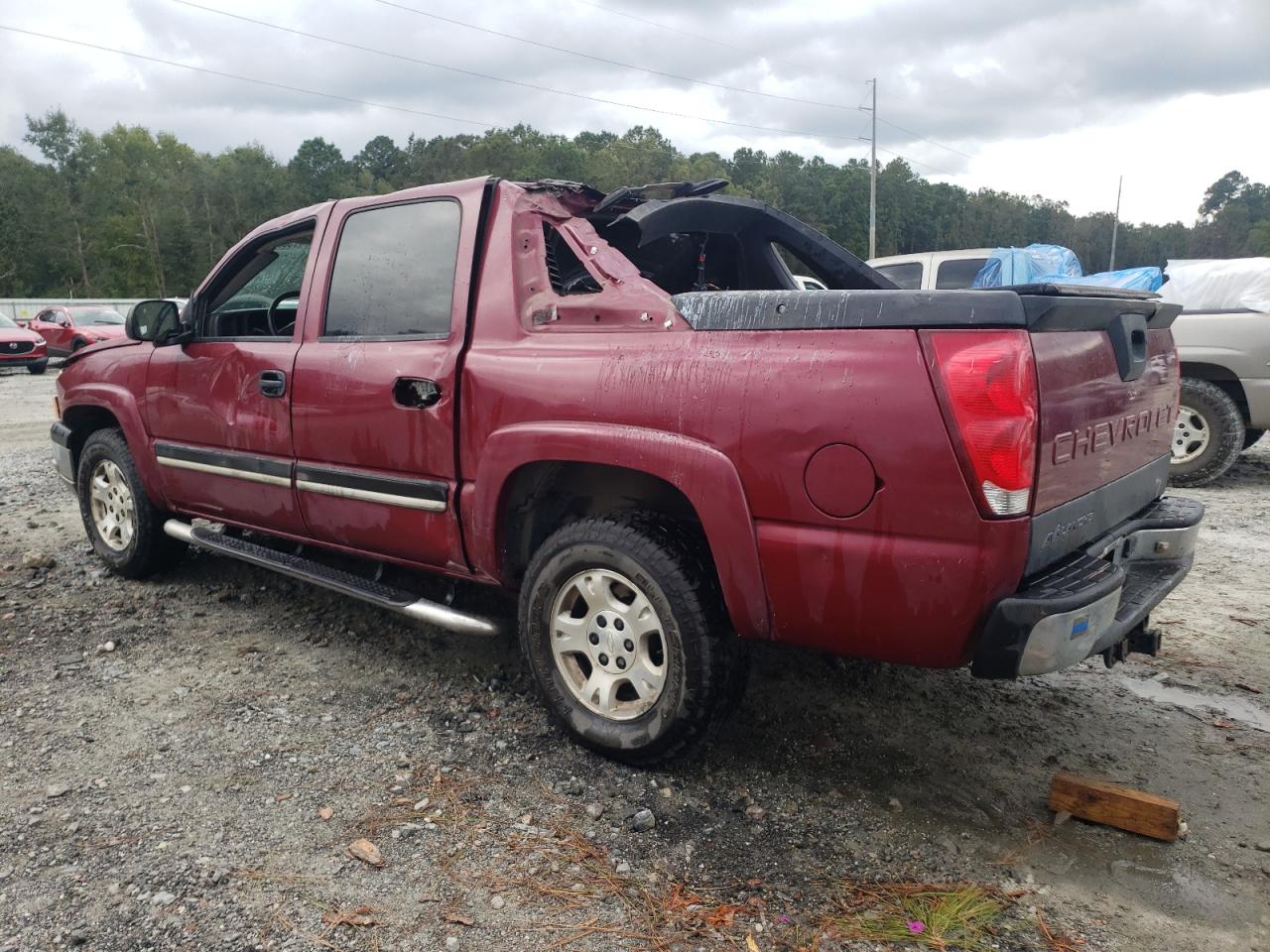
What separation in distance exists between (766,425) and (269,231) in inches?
109

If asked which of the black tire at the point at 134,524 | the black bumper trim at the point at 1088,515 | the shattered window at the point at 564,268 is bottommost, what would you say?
Result: the black tire at the point at 134,524

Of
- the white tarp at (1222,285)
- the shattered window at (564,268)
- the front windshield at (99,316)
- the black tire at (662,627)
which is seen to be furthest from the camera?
the front windshield at (99,316)

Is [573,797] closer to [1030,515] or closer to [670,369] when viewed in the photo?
[670,369]

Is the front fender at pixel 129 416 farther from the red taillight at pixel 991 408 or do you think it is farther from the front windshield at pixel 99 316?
the front windshield at pixel 99 316

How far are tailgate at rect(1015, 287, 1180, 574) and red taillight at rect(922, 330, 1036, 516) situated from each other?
0.06 meters

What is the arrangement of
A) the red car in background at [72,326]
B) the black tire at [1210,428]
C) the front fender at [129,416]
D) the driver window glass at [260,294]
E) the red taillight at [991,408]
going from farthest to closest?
the red car in background at [72,326], the black tire at [1210,428], the front fender at [129,416], the driver window glass at [260,294], the red taillight at [991,408]

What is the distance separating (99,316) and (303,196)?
2047 inches

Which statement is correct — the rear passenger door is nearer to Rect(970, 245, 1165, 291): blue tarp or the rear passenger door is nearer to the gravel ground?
the gravel ground

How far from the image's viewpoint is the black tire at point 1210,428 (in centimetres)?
675

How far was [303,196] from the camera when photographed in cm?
6906

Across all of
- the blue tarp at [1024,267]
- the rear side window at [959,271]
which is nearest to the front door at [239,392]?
the blue tarp at [1024,267]

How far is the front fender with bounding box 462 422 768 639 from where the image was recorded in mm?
2496

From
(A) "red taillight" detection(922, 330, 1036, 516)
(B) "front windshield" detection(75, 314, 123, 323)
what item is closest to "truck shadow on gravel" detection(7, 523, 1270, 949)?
(A) "red taillight" detection(922, 330, 1036, 516)

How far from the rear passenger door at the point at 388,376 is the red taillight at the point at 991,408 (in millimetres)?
1682
